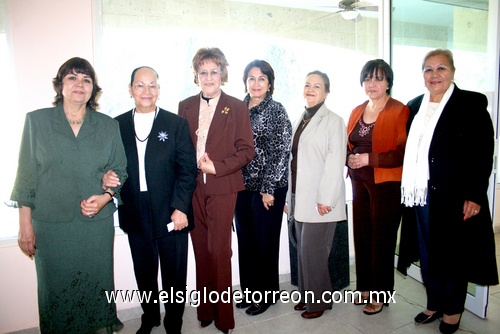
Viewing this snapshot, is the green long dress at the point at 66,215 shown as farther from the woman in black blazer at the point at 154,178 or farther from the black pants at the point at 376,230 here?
the black pants at the point at 376,230

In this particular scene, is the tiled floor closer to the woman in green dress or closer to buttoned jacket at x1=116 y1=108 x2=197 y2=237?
the woman in green dress

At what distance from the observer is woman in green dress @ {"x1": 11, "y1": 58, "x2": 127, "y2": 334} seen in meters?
1.64

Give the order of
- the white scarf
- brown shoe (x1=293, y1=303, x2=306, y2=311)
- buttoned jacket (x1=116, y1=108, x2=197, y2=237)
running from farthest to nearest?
1. brown shoe (x1=293, y1=303, x2=306, y2=311)
2. the white scarf
3. buttoned jacket (x1=116, y1=108, x2=197, y2=237)

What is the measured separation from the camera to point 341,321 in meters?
2.28

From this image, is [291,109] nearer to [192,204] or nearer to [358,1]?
[358,1]

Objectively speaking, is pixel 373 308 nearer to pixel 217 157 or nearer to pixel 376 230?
pixel 376 230

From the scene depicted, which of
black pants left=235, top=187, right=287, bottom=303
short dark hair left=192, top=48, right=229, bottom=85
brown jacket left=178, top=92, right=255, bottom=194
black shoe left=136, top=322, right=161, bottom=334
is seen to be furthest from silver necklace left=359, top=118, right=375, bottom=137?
black shoe left=136, top=322, right=161, bottom=334

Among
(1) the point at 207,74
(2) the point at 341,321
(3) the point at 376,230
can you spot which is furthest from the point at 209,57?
(2) the point at 341,321

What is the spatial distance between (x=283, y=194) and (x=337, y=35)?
6.44 ft

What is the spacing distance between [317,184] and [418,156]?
0.66 meters

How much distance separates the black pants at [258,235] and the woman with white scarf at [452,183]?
0.89 meters

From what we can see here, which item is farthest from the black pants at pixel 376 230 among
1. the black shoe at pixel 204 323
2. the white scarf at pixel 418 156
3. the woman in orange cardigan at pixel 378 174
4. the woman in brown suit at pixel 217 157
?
the black shoe at pixel 204 323

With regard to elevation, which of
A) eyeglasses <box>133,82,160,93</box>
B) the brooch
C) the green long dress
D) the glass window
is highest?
the glass window

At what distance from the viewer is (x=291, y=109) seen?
3.16m
